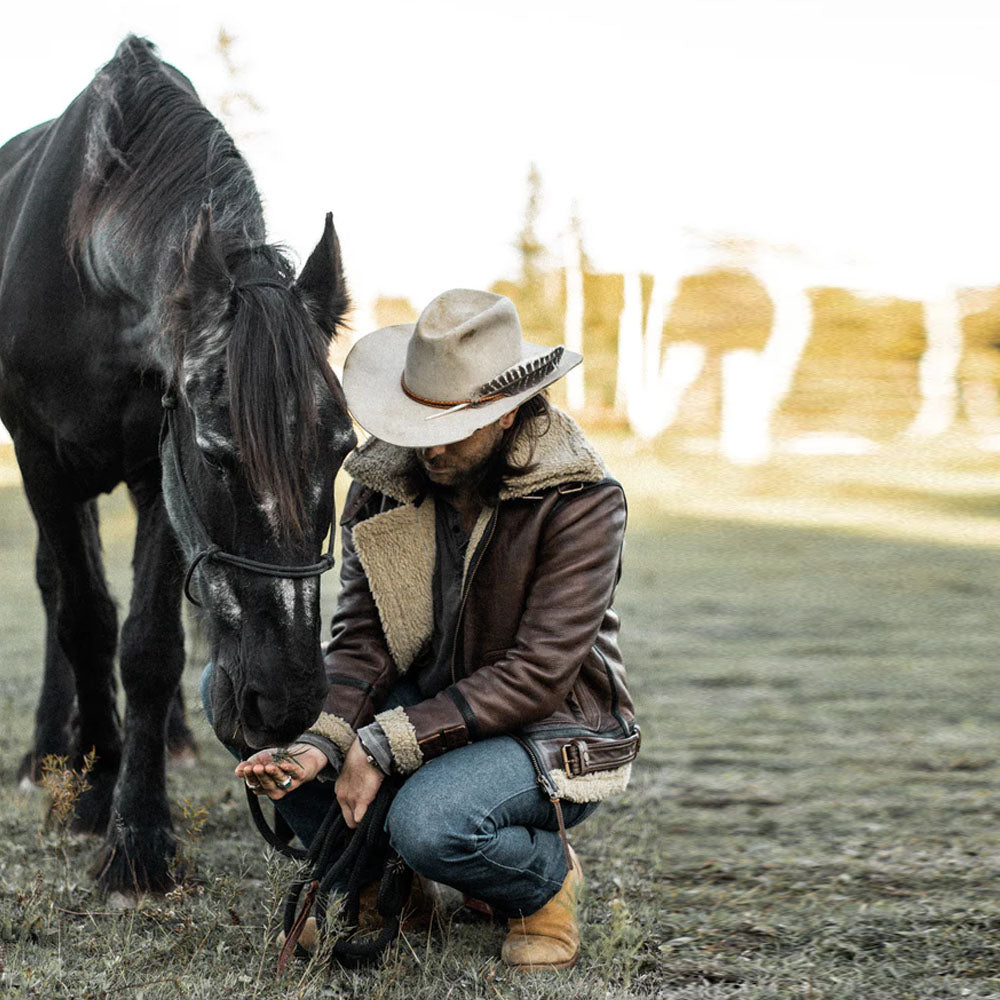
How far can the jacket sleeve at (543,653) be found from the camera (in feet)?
7.80

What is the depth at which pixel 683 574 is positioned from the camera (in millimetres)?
9477

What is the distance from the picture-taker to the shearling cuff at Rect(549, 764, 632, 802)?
2.44 metres

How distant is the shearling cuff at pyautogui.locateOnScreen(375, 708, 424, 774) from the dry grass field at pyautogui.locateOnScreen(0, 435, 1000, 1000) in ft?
1.01

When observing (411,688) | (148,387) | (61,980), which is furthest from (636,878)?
(148,387)

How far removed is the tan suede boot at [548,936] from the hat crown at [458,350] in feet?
3.47

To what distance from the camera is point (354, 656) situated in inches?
105

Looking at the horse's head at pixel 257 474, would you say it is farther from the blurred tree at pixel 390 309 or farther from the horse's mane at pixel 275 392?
the blurred tree at pixel 390 309

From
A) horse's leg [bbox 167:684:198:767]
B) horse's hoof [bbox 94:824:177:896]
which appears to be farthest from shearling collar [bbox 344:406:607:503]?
horse's leg [bbox 167:684:198:767]

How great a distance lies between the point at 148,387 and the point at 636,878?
176 cm

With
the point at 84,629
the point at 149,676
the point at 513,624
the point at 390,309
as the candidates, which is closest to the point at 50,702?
→ the point at 84,629

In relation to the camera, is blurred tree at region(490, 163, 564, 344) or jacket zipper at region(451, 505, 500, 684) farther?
blurred tree at region(490, 163, 564, 344)

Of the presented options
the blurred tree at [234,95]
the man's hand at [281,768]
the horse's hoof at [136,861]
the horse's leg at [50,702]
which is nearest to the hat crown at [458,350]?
the man's hand at [281,768]

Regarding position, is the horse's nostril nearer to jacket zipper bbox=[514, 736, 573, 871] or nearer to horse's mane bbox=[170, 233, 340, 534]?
horse's mane bbox=[170, 233, 340, 534]

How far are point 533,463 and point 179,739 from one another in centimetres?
235
